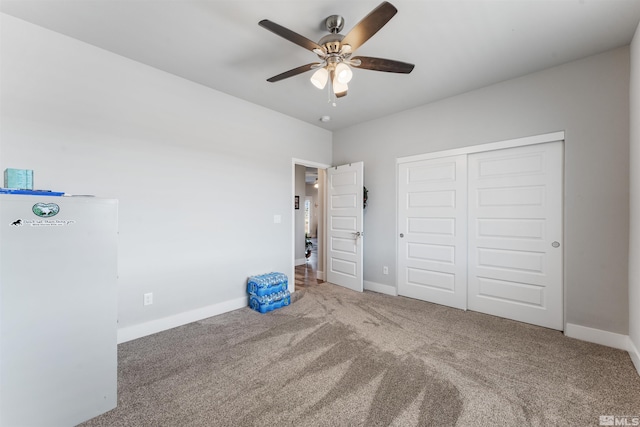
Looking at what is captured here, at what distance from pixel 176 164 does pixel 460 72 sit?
3.36 metres

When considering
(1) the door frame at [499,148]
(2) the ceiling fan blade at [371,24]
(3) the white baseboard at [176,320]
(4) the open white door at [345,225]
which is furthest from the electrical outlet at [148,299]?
Result: (1) the door frame at [499,148]

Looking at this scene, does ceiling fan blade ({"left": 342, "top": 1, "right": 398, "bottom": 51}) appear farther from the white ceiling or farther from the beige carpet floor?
the beige carpet floor

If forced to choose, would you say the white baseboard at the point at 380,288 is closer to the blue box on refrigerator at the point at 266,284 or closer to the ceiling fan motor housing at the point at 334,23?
the blue box on refrigerator at the point at 266,284

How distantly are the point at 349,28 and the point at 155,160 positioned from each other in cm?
234

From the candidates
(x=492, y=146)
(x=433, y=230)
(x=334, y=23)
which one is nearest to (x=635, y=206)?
(x=492, y=146)

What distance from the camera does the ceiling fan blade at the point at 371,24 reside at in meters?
1.49

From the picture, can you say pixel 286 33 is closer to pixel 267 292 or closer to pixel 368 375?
pixel 368 375

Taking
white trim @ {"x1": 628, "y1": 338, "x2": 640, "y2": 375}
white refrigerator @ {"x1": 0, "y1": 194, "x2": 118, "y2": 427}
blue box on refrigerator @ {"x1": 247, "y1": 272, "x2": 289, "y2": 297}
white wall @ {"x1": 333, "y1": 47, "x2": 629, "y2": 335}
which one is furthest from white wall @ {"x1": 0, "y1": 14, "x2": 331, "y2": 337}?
white trim @ {"x1": 628, "y1": 338, "x2": 640, "y2": 375}

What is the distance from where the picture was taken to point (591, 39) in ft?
7.59

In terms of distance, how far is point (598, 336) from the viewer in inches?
99.2

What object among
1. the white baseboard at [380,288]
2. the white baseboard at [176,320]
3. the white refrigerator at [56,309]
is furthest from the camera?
the white baseboard at [380,288]

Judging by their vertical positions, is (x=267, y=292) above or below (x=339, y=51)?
below

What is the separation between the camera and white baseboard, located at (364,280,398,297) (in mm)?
4073

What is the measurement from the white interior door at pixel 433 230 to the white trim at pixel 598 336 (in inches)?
39.9
